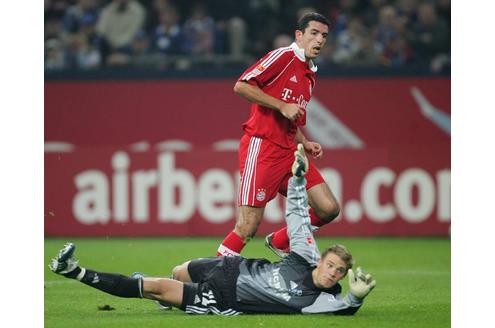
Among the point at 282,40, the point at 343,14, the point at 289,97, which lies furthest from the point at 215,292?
the point at 343,14

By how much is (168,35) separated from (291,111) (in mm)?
8289

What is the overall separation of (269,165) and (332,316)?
4.94ft

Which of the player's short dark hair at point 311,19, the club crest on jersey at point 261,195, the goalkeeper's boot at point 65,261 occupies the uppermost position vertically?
the player's short dark hair at point 311,19

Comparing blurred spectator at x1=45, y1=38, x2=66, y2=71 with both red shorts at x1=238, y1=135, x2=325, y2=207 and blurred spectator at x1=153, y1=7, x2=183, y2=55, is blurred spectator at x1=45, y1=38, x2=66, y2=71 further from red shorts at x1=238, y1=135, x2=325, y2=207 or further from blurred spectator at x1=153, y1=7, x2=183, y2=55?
red shorts at x1=238, y1=135, x2=325, y2=207

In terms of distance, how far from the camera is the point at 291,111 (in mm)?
8398

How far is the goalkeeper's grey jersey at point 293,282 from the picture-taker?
7707 mm

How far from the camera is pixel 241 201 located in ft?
28.9

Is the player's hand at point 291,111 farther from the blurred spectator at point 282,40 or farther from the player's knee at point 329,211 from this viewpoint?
the blurred spectator at point 282,40

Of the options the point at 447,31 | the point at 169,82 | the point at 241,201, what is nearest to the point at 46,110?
the point at 169,82

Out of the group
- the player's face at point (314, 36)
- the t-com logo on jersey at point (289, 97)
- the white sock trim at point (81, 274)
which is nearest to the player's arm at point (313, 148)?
the t-com logo on jersey at point (289, 97)

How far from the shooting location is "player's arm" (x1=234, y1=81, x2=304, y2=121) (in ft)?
27.6

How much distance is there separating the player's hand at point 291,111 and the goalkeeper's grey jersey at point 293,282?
77cm

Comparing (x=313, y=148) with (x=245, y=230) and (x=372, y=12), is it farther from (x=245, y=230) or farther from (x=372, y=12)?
(x=372, y=12)
